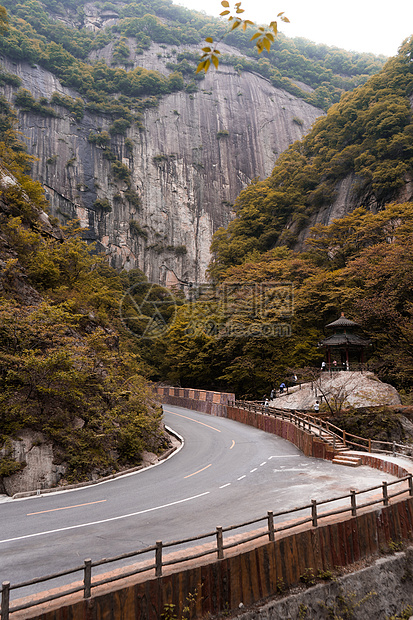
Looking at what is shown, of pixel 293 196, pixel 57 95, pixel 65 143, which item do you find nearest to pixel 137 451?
pixel 293 196

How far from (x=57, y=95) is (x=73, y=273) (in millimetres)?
62468

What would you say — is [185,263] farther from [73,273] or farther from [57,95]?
[73,273]

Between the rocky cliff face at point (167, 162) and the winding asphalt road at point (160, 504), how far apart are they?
188ft

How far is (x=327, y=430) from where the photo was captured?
20.3 metres

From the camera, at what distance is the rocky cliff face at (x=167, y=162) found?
67875 mm

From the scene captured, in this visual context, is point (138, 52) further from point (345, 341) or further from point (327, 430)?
point (327, 430)

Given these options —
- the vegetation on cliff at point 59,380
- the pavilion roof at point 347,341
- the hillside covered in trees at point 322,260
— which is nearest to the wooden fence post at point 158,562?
the vegetation on cliff at point 59,380

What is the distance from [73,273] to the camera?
79.7ft

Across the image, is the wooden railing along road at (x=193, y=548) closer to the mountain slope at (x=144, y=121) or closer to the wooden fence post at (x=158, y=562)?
the wooden fence post at (x=158, y=562)

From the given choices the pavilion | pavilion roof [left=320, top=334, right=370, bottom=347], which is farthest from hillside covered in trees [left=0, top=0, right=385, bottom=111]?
pavilion roof [left=320, top=334, right=370, bottom=347]

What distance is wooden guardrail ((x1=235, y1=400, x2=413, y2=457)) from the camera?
1753cm

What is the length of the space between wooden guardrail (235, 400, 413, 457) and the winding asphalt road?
2061mm

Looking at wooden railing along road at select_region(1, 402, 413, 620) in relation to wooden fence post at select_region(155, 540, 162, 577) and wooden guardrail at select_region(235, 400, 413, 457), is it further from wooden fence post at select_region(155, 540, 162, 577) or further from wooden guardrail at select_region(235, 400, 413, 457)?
wooden guardrail at select_region(235, 400, 413, 457)

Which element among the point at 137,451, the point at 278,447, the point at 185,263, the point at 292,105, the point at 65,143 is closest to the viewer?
the point at 137,451
